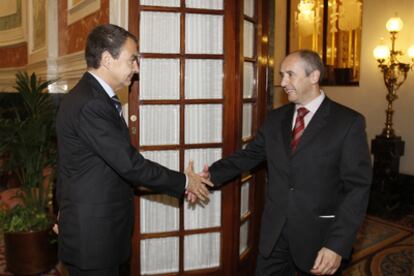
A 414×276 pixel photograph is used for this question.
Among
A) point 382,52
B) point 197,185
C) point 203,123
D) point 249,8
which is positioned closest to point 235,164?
point 197,185

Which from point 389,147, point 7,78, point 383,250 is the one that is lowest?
point 383,250

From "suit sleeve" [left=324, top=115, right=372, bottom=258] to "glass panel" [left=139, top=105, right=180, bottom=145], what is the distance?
4.71 ft

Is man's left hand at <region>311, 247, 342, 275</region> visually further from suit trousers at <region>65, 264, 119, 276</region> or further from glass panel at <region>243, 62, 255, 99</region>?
glass panel at <region>243, 62, 255, 99</region>

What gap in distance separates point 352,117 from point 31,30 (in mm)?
5783

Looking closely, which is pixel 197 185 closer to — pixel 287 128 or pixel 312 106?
pixel 287 128

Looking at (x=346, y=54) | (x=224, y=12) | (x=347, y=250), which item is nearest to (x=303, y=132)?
(x=347, y=250)

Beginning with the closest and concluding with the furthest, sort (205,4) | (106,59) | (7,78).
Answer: (106,59)
(205,4)
(7,78)

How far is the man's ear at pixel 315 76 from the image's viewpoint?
7.22 ft

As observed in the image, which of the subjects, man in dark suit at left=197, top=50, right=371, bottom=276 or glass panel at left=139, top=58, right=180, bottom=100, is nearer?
man in dark suit at left=197, top=50, right=371, bottom=276

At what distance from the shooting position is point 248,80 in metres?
3.50

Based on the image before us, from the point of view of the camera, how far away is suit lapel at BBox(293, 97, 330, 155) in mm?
2141

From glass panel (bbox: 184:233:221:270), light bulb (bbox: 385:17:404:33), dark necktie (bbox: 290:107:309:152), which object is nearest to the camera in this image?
dark necktie (bbox: 290:107:309:152)

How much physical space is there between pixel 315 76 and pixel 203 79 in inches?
45.5

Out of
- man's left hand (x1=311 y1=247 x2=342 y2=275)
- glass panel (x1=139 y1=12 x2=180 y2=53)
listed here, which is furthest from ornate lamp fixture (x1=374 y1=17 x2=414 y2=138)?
man's left hand (x1=311 y1=247 x2=342 y2=275)
